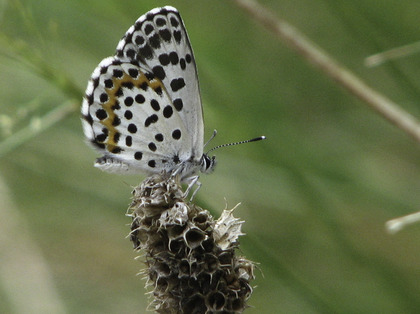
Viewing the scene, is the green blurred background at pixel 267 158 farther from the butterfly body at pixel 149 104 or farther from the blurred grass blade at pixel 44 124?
the butterfly body at pixel 149 104

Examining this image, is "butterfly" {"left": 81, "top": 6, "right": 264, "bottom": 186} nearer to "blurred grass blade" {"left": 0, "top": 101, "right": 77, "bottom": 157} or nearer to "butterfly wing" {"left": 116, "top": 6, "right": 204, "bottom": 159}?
"butterfly wing" {"left": 116, "top": 6, "right": 204, "bottom": 159}

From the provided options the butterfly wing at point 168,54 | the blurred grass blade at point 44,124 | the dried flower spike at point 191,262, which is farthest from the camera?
the blurred grass blade at point 44,124

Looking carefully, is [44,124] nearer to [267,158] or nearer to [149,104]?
[149,104]

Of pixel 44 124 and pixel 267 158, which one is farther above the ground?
pixel 267 158

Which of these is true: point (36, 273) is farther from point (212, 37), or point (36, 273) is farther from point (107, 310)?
point (212, 37)

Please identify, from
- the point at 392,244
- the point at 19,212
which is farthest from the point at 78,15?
the point at 392,244

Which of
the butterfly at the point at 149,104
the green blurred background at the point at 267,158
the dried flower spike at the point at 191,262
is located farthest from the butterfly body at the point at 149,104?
the dried flower spike at the point at 191,262

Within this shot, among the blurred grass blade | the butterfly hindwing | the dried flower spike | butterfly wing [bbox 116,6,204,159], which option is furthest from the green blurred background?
the dried flower spike

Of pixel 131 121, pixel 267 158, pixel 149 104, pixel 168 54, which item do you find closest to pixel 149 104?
pixel 149 104
